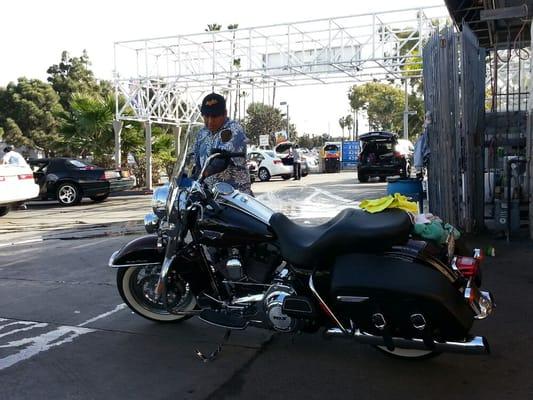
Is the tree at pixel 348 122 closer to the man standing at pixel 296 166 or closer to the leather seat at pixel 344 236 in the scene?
the man standing at pixel 296 166

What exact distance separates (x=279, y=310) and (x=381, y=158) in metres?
18.7

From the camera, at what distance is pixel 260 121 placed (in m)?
59.1

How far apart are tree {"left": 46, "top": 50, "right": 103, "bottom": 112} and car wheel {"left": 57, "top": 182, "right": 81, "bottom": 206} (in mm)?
29127

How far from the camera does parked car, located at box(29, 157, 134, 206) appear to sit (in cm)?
1602

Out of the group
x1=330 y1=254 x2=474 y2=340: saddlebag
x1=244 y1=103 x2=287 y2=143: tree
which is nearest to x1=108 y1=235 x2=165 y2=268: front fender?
x1=330 y1=254 x2=474 y2=340: saddlebag

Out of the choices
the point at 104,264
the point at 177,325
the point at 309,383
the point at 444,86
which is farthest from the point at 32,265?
the point at 444,86

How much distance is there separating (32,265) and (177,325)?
141 inches

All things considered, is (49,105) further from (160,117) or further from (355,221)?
(355,221)

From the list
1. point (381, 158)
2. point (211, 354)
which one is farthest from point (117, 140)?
point (211, 354)

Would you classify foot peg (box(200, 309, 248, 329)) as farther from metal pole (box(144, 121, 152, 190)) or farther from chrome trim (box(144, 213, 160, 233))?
metal pole (box(144, 121, 152, 190))

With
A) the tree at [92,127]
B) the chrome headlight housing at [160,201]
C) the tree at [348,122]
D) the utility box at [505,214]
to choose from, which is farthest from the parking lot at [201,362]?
the tree at [348,122]

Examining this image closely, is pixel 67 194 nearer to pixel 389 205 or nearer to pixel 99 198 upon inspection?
pixel 99 198

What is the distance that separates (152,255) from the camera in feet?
14.6

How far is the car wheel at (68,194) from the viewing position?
16047 mm
